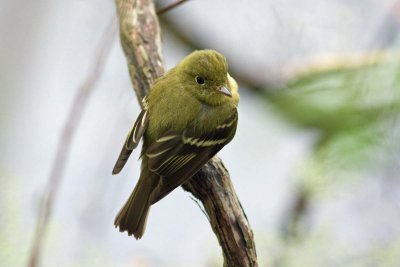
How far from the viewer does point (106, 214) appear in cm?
453

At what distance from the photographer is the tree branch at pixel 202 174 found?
3039 millimetres

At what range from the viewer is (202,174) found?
3.36m

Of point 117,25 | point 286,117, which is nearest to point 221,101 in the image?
point 117,25

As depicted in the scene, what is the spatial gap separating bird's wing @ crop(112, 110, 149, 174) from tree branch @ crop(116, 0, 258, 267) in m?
0.20

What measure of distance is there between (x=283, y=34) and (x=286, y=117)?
713mm

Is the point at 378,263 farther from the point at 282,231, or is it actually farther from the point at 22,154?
the point at 22,154

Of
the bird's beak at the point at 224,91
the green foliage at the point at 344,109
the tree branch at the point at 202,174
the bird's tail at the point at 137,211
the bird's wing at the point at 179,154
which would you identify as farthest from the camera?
the green foliage at the point at 344,109

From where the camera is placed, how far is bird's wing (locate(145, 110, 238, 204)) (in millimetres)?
3381

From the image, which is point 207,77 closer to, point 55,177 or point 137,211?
point 137,211

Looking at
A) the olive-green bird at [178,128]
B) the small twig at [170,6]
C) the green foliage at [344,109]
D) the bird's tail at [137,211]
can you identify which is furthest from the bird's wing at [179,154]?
the green foliage at [344,109]

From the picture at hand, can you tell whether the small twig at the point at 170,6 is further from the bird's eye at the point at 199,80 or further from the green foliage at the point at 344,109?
the green foliage at the point at 344,109

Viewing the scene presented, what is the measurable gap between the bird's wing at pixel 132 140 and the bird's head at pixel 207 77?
262 mm

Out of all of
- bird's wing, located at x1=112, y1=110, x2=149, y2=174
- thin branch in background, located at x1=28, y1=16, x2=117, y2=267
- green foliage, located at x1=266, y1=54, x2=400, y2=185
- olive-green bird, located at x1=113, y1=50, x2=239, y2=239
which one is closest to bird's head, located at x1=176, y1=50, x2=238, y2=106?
olive-green bird, located at x1=113, y1=50, x2=239, y2=239

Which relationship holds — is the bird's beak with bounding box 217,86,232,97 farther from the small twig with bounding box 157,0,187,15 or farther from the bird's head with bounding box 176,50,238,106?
the small twig with bounding box 157,0,187,15
